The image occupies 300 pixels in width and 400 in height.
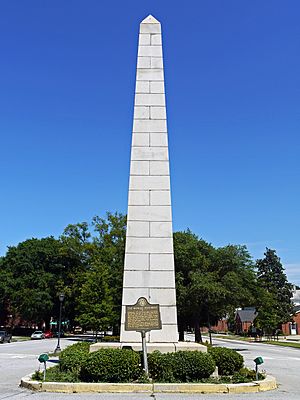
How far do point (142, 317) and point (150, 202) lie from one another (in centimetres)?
429

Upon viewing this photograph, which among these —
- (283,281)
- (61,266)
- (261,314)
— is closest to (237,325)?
(283,281)

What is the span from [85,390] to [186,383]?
8.01 feet

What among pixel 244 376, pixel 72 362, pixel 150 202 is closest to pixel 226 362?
pixel 244 376

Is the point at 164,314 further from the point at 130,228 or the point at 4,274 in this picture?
the point at 4,274

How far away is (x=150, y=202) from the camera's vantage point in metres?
14.9

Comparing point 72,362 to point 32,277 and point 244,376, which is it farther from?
point 32,277

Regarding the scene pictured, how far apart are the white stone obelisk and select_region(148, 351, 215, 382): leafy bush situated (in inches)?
97.1

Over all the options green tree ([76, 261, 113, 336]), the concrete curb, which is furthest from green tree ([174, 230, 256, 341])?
the concrete curb

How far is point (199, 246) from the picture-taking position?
38.0 meters

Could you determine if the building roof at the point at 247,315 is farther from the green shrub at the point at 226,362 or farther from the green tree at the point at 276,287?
the green shrub at the point at 226,362

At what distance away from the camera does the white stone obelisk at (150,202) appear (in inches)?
543

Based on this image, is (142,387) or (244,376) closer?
(142,387)

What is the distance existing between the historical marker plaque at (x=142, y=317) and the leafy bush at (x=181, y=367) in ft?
3.54

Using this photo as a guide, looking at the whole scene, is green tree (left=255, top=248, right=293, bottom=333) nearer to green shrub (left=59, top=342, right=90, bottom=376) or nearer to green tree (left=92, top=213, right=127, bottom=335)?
green tree (left=92, top=213, right=127, bottom=335)
